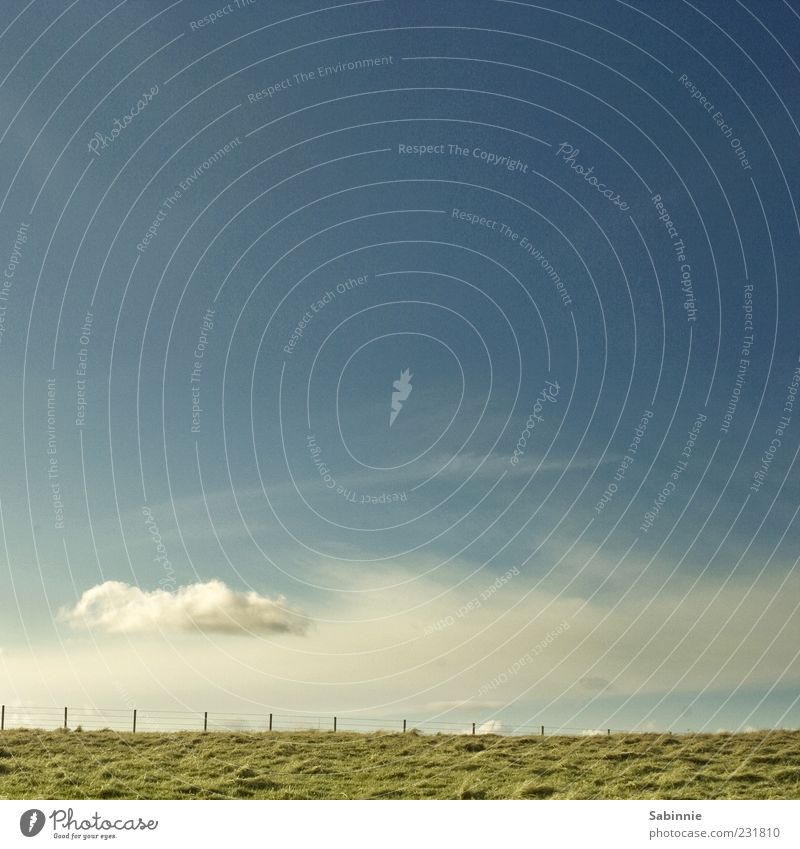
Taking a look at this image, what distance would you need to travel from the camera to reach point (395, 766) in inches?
1441

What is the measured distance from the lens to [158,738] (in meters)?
45.9
